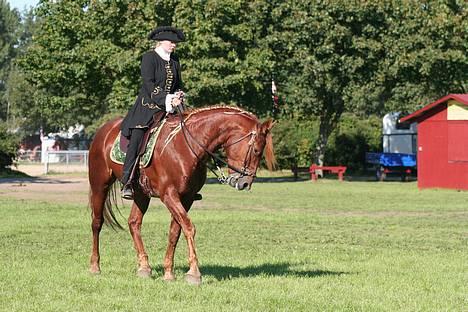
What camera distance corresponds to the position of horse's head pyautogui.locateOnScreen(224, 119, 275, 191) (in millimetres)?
10789

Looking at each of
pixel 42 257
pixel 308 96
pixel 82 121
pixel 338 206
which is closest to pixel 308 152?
pixel 308 96

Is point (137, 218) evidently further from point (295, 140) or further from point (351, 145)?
point (351, 145)

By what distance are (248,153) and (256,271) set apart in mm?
2276

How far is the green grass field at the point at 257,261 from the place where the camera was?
9.67 metres

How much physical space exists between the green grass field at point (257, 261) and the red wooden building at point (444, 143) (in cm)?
1225

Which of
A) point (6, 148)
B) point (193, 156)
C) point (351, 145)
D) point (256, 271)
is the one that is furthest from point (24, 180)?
point (193, 156)

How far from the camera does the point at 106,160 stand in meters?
12.7

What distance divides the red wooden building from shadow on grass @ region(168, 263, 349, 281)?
26953 mm

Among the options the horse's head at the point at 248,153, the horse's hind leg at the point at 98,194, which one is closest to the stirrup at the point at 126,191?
the horse's hind leg at the point at 98,194

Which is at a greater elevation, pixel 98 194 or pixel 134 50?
pixel 134 50

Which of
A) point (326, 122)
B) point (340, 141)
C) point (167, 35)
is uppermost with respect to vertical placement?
point (326, 122)

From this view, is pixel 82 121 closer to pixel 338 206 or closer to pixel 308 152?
pixel 308 152

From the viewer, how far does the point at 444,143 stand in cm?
4012

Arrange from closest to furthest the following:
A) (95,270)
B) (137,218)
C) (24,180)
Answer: (95,270) < (137,218) < (24,180)
